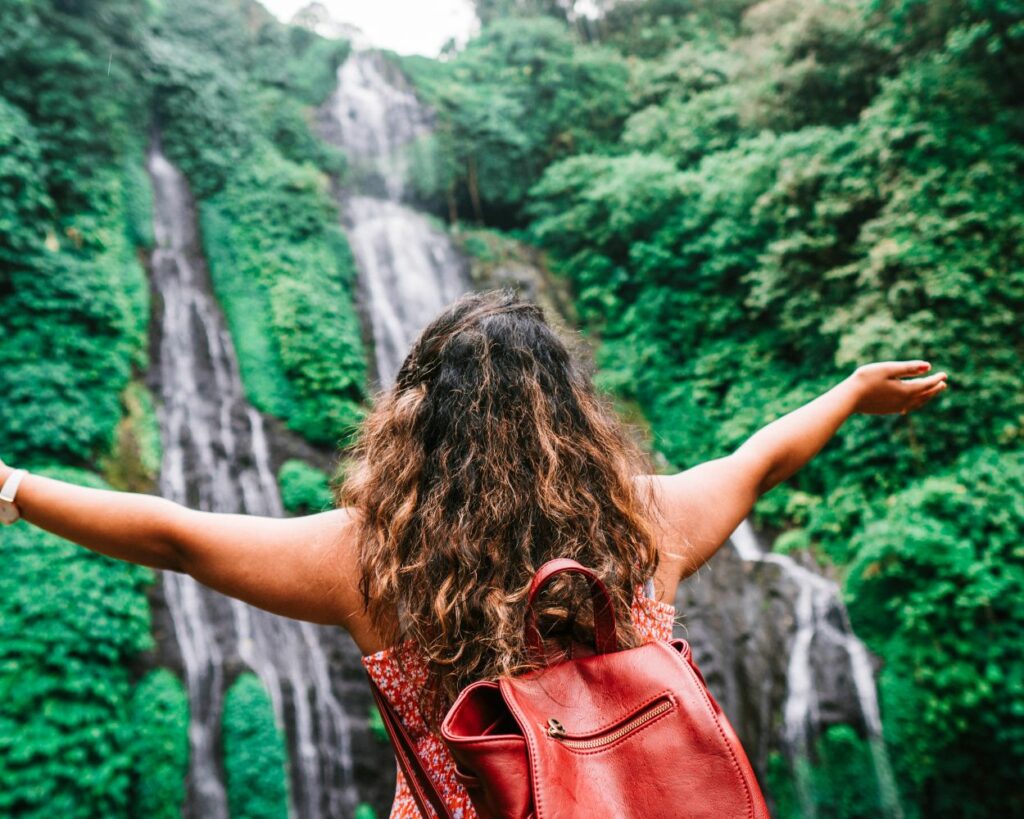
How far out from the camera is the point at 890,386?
5.66ft

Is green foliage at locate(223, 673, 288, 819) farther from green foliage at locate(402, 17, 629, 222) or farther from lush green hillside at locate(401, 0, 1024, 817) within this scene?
green foliage at locate(402, 17, 629, 222)

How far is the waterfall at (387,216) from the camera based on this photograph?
8867 mm

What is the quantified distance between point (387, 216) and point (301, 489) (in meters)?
5.42

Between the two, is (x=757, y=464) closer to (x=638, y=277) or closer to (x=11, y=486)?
(x=11, y=486)

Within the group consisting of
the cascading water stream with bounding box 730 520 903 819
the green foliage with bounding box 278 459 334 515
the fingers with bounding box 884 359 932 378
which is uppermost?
the green foliage with bounding box 278 459 334 515

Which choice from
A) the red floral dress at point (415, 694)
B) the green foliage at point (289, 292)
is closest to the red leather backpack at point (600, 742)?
the red floral dress at point (415, 694)

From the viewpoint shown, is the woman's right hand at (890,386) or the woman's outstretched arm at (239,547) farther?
the woman's right hand at (890,386)

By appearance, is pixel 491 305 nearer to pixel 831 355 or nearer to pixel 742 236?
pixel 831 355

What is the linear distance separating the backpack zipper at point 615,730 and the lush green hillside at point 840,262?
4.95 meters

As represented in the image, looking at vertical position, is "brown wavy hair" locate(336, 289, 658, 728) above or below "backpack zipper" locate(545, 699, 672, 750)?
above

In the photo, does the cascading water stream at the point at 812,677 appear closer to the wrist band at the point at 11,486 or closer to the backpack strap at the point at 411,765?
the backpack strap at the point at 411,765

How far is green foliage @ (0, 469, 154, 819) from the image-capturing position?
4.09 m

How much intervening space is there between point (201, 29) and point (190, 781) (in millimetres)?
9984

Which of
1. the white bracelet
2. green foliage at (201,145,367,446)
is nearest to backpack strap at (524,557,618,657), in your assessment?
the white bracelet
